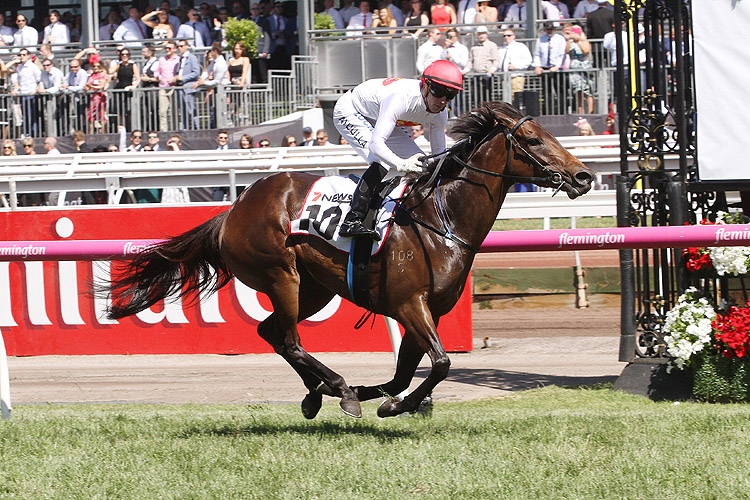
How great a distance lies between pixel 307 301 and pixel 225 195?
6.76 m

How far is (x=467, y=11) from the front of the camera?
17516 mm

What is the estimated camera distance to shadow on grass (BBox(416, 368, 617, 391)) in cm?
816

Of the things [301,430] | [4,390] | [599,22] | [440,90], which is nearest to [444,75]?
[440,90]

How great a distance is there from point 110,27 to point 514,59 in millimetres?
9165

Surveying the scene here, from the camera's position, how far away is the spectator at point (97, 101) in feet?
54.7

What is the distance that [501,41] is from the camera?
17000mm

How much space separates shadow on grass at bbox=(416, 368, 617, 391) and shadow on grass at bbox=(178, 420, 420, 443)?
2372mm

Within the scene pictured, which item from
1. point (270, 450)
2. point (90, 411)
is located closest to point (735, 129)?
point (270, 450)

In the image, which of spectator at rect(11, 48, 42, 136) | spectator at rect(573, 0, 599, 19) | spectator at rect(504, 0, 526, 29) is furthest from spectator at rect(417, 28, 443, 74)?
spectator at rect(11, 48, 42, 136)

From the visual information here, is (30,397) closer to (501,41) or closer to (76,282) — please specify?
(76,282)

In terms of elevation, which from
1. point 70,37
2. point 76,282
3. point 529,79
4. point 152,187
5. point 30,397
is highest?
point 70,37

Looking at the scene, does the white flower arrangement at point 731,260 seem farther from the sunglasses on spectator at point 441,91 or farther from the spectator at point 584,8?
the spectator at point 584,8

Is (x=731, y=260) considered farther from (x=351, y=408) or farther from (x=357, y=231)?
(x=351, y=408)

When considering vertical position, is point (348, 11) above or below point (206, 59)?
above
